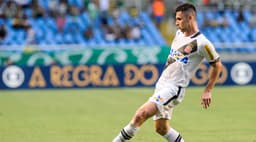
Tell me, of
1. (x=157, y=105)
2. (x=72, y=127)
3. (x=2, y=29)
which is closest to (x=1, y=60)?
(x=2, y=29)

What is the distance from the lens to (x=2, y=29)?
2817 centimetres

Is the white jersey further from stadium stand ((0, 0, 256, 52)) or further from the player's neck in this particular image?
stadium stand ((0, 0, 256, 52))

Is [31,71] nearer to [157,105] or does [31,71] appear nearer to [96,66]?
[96,66]

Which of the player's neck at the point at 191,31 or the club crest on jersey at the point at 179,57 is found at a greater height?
the player's neck at the point at 191,31

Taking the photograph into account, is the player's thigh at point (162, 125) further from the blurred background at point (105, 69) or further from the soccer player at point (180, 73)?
the blurred background at point (105, 69)

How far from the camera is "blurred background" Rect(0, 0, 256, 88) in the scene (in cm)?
2538

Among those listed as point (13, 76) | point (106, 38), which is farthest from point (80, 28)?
point (13, 76)

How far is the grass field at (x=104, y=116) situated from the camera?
12.4 metres

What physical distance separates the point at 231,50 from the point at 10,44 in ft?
31.2

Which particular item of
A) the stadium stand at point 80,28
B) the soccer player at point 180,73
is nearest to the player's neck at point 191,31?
the soccer player at point 180,73

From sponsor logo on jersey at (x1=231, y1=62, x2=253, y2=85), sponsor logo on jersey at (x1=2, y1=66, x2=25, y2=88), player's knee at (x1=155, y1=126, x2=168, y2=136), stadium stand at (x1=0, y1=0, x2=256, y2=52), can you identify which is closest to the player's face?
player's knee at (x1=155, y1=126, x2=168, y2=136)

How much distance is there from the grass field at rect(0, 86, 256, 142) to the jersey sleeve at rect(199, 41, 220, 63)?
263cm

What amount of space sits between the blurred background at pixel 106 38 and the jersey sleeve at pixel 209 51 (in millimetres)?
15838

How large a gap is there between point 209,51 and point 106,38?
21.1 meters
